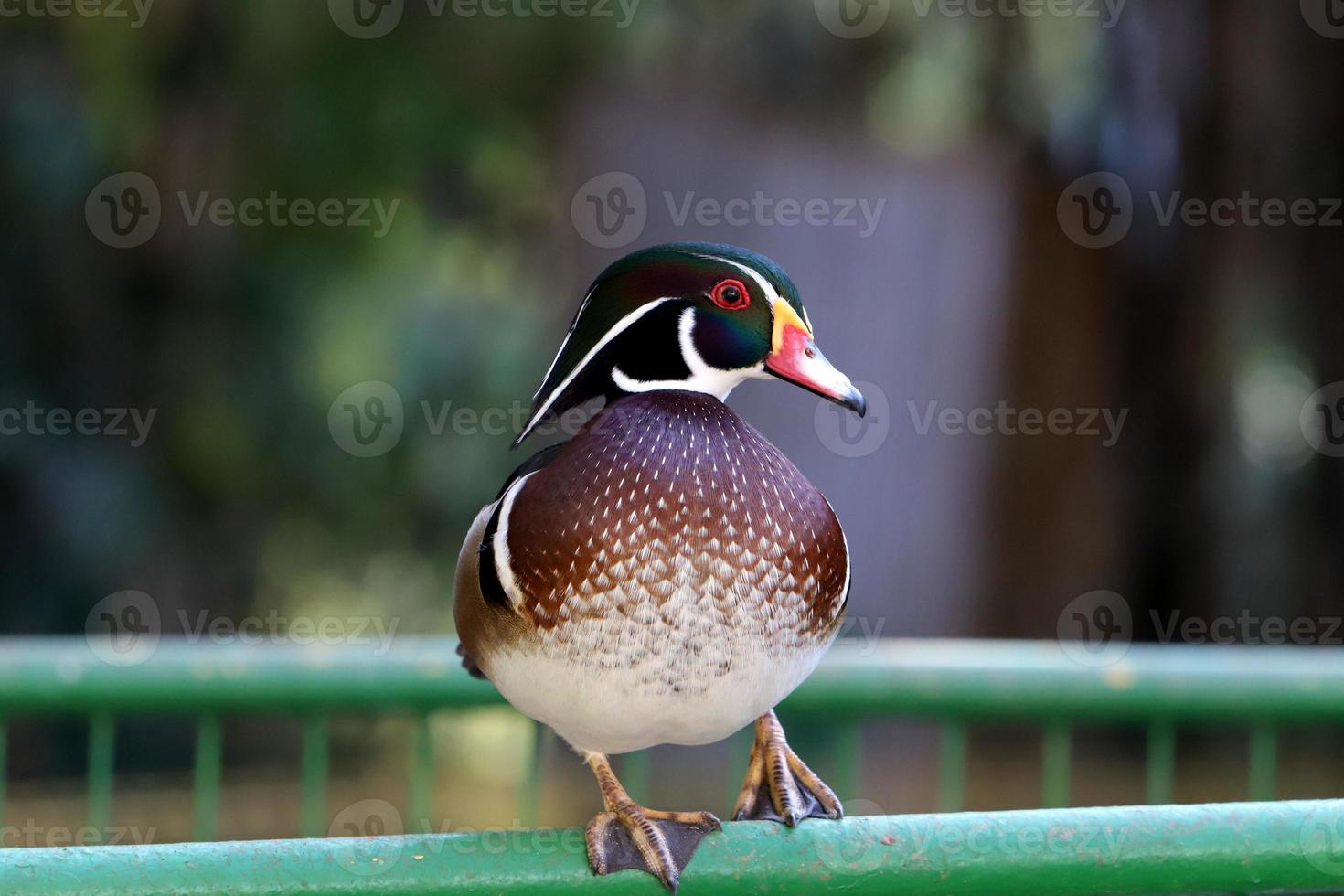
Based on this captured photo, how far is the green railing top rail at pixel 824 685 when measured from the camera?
A: 143 centimetres

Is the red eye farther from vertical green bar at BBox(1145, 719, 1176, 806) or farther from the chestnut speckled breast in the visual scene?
vertical green bar at BBox(1145, 719, 1176, 806)

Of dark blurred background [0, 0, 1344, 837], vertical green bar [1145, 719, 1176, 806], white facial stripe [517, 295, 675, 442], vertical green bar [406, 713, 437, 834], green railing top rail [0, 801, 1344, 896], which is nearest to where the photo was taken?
green railing top rail [0, 801, 1344, 896]

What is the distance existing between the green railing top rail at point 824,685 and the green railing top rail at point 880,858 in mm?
503

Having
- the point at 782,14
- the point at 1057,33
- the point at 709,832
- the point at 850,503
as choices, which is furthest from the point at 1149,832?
the point at 1057,33

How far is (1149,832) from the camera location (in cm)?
95

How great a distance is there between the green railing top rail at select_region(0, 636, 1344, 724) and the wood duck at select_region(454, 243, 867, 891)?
0.45m

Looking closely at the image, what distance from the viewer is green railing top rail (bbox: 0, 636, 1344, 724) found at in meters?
1.43

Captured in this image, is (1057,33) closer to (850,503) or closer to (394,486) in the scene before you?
(850,503)

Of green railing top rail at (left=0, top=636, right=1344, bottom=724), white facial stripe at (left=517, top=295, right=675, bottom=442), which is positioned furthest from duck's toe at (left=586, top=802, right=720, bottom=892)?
green railing top rail at (left=0, top=636, right=1344, bottom=724)

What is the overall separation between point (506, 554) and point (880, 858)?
12.7 inches

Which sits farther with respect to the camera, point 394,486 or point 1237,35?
point 394,486

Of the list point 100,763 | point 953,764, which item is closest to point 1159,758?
point 953,764

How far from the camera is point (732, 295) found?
0.96 metres

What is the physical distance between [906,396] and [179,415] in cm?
174
